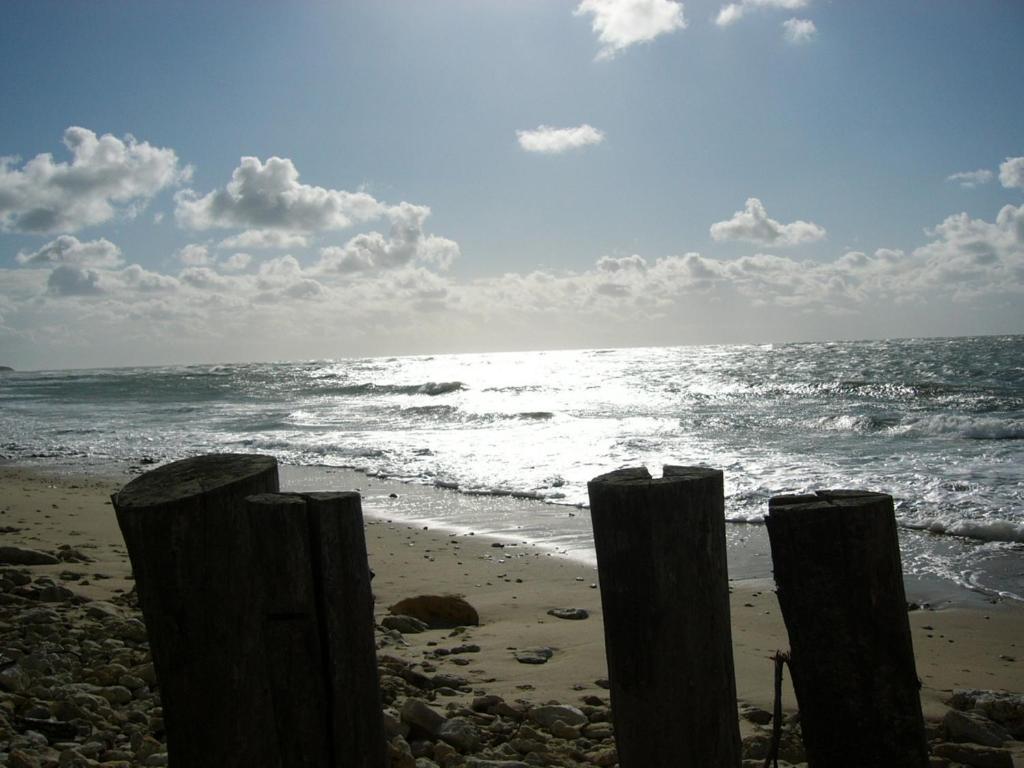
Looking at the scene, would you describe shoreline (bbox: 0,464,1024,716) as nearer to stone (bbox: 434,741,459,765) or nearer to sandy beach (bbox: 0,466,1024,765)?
sandy beach (bbox: 0,466,1024,765)

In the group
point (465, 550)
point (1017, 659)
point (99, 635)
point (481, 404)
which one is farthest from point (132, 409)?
point (1017, 659)

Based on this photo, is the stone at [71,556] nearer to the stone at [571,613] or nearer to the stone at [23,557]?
the stone at [23,557]

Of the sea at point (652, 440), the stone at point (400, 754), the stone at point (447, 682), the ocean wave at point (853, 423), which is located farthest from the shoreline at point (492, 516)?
the ocean wave at point (853, 423)

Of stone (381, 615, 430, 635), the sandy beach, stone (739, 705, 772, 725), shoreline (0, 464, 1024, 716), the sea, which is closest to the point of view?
stone (739, 705, 772, 725)

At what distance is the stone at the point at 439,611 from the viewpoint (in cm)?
621

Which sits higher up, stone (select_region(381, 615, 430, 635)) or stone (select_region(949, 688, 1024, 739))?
stone (select_region(381, 615, 430, 635))

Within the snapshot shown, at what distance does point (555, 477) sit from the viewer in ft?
44.6

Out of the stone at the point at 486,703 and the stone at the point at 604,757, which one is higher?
the stone at the point at 486,703

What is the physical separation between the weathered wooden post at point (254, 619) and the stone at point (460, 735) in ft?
4.69

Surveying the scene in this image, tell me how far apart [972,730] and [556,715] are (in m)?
1.97

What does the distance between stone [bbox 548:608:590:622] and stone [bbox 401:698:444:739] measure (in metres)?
2.56

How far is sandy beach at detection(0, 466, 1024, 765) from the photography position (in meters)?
4.94

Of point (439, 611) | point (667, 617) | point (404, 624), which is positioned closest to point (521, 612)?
point (439, 611)

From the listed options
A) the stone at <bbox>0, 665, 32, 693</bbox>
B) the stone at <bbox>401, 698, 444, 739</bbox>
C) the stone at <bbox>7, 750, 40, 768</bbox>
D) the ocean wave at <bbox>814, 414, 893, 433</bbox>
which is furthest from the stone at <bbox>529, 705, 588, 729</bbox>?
the ocean wave at <bbox>814, 414, 893, 433</bbox>
